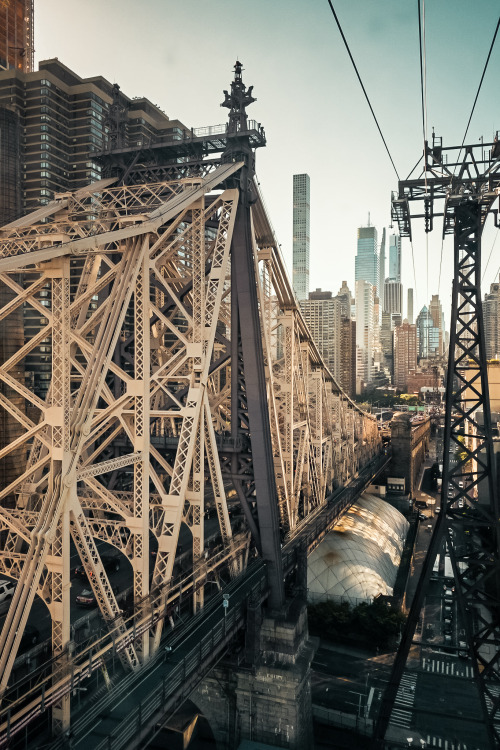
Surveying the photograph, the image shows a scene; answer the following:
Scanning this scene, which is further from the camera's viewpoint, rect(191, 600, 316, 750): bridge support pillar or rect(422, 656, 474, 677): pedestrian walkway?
rect(422, 656, 474, 677): pedestrian walkway

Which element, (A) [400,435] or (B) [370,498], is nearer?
(B) [370,498]

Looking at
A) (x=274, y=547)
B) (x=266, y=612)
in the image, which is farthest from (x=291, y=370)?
(x=266, y=612)

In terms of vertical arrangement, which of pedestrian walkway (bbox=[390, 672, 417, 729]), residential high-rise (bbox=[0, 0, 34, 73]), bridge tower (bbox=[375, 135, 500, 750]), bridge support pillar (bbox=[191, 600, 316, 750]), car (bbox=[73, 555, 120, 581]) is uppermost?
residential high-rise (bbox=[0, 0, 34, 73])

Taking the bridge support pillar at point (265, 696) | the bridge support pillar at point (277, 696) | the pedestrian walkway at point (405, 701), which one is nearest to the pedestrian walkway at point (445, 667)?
the pedestrian walkway at point (405, 701)

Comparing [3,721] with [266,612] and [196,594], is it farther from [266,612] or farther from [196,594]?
[266,612]

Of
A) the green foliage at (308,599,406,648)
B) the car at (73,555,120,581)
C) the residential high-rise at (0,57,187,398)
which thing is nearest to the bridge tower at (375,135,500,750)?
the car at (73,555,120,581)

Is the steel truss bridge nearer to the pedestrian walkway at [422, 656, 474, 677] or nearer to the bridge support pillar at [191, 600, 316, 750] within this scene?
the bridge support pillar at [191, 600, 316, 750]

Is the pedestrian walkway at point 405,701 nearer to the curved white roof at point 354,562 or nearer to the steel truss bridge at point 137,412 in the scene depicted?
the curved white roof at point 354,562
